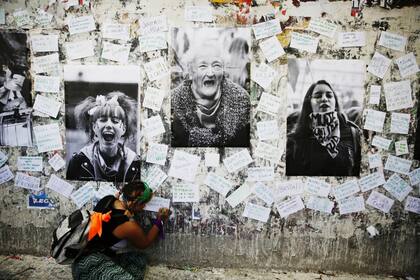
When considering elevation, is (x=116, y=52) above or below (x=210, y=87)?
above

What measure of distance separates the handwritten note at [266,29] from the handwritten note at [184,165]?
1454 mm

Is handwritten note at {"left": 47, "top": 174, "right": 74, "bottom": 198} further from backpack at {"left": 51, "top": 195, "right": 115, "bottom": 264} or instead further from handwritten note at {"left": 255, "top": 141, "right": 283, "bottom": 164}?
→ handwritten note at {"left": 255, "top": 141, "right": 283, "bottom": 164}

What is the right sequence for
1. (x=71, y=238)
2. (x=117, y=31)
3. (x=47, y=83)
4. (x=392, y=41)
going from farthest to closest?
(x=47, y=83), (x=117, y=31), (x=392, y=41), (x=71, y=238)

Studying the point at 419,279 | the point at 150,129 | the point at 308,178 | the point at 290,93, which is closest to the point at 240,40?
the point at 290,93

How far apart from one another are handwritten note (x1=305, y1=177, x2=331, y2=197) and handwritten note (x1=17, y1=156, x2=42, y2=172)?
9.84 feet

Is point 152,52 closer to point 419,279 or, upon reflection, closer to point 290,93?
point 290,93

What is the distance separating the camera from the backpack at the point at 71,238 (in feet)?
9.88

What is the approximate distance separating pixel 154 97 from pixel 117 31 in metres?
0.80

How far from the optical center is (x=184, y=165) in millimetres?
3732

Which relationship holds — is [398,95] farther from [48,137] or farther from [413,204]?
[48,137]

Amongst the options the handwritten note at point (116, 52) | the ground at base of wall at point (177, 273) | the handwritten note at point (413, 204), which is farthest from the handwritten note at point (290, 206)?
the handwritten note at point (116, 52)

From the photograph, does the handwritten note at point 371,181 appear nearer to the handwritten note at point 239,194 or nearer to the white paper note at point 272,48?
the handwritten note at point 239,194

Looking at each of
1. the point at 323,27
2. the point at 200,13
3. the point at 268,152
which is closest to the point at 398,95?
the point at 323,27

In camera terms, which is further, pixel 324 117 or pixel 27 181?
pixel 27 181
